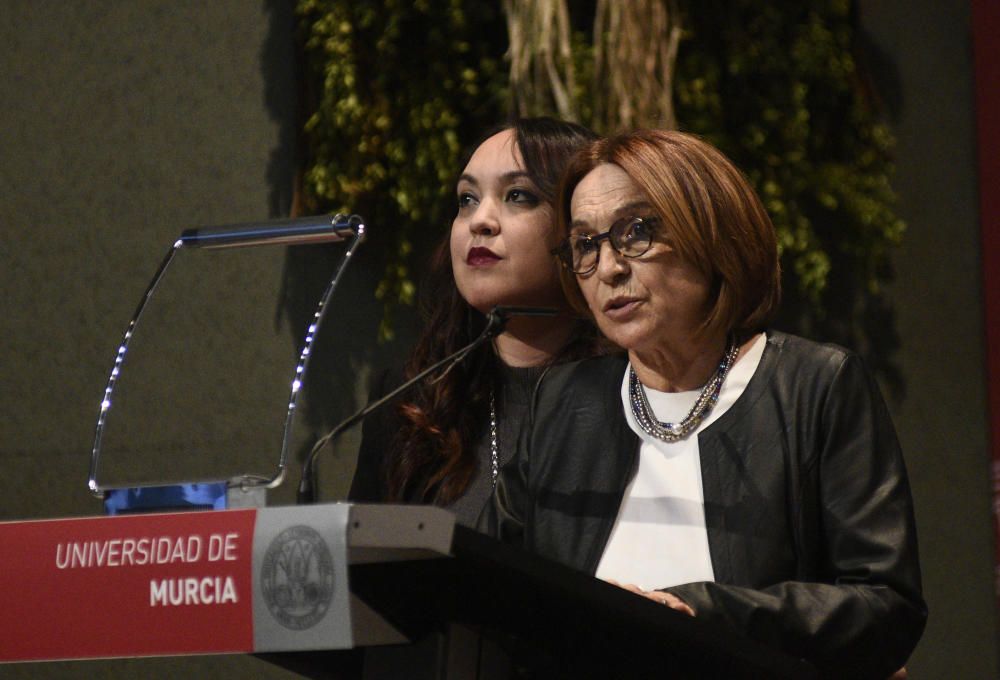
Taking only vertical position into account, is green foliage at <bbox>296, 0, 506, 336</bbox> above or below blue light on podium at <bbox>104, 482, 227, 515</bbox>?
above

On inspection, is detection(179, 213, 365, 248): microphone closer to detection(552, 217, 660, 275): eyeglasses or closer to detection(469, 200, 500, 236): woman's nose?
detection(552, 217, 660, 275): eyeglasses

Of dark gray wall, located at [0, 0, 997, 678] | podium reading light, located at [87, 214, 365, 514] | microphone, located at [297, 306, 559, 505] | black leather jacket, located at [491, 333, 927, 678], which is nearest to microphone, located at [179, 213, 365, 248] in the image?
podium reading light, located at [87, 214, 365, 514]

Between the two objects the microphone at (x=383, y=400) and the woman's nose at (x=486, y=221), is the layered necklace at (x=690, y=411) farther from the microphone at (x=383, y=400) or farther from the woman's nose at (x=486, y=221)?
the woman's nose at (x=486, y=221)

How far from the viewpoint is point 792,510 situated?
4.73 feet

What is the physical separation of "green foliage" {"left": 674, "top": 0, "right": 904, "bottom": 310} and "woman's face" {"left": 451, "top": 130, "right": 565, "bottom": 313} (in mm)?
946

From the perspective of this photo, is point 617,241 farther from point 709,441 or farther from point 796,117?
point 796,117

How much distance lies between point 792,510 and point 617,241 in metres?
0.37

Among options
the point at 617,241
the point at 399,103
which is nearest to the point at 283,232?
the point at 617,241

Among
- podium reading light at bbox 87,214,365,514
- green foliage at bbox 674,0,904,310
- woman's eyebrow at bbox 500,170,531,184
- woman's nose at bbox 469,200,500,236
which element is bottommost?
podium reading light at bbox 87,214,365,514

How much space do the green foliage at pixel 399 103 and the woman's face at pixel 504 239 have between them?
0.94 m

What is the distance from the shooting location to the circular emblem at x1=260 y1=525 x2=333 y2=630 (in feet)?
3.20

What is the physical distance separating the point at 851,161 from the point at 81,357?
2.07 m

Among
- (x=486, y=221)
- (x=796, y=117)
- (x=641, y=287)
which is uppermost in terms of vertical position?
(x=796, y=117)

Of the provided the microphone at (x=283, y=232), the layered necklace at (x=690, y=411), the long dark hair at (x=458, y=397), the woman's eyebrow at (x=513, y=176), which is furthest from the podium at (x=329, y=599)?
the woman's eyebrow at (x=513, y=176)
